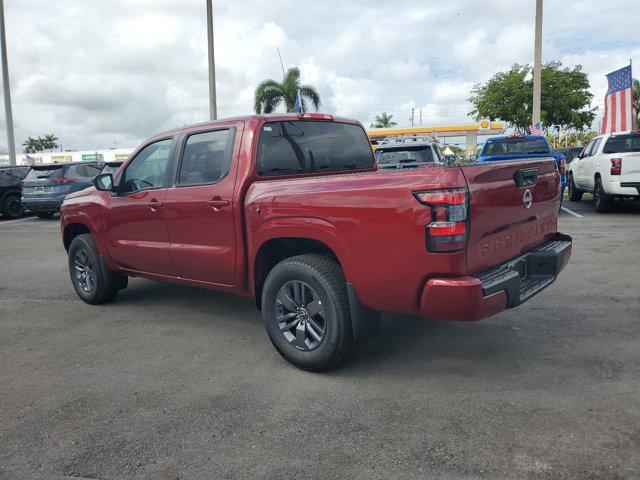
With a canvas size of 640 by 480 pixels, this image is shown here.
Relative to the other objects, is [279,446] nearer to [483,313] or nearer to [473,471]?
[473,471]

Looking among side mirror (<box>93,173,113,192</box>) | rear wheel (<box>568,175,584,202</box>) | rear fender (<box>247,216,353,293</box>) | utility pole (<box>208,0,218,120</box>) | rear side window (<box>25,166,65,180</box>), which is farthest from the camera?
utility pole (<box>208,0,218,120</box>)

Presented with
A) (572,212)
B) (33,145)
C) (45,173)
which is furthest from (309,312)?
(33,145)

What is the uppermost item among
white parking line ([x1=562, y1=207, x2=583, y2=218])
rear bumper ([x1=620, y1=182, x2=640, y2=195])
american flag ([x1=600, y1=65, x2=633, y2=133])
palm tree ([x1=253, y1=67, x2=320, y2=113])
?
palm tree ([x1=253, y1=67, x2=320, y2=113])

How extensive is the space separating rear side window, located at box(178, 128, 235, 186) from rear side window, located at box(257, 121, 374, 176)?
30 cm

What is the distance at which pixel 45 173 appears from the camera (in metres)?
15.2

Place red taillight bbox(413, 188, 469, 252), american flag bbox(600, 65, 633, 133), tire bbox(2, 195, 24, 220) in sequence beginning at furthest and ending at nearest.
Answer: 1. american flag bbox(600, 65, 633, 133)
2. tire bbox(2, 195, 24, 220)
3. red taillight bbox(413, 188, 469, 252)

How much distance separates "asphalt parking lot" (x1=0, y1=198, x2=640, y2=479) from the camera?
2.67m

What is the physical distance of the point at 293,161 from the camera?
439cm

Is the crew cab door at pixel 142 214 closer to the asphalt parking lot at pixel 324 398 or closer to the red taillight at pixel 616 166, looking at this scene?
the asphalt parking lot at pixel 324 398

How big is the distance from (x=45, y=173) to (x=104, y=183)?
37.4ft

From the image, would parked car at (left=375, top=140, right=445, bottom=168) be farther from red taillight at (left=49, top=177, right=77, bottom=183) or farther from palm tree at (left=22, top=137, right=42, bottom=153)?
palm tree at (left=22, top=137, right=42, bottom=153)

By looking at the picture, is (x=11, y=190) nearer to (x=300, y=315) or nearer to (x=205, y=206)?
(x=205, y=206)

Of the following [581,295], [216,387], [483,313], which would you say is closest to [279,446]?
[216,387]

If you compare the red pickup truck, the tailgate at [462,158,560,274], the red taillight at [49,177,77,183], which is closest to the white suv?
the red pickup truck
